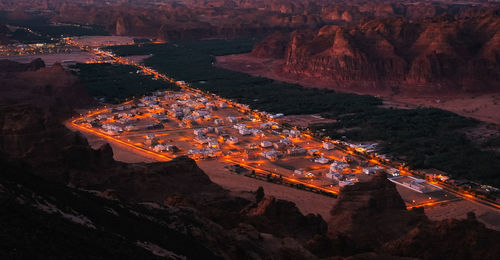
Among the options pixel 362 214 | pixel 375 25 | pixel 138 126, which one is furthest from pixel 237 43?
pixel 362 214

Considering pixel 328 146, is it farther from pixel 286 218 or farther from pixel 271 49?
pixel 271 49

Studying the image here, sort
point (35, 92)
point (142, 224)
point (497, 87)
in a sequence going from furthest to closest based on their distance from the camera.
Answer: point (497, 87)
point (35, 92)
point (142, 224)

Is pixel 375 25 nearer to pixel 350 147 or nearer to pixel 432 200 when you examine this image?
pixel 350 147

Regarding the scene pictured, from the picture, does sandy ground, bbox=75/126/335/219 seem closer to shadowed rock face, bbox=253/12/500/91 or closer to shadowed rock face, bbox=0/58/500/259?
shadowed rock face, bbox=0/58/500/259

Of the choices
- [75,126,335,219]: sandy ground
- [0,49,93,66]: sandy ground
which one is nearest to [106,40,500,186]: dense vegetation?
[75,126,335,219]: sandy ground

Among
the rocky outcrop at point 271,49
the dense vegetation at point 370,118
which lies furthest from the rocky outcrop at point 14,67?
the rocky outcrop at point 271,49
